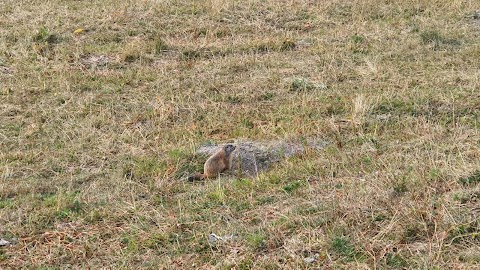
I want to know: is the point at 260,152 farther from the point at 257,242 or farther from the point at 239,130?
the point at 257,242

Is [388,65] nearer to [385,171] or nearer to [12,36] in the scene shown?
[385,171]

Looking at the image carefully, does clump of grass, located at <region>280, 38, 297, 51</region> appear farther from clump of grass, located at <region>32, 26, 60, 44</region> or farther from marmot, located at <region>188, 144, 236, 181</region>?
marmot, located at <region>188, 144, 236, 181</region>

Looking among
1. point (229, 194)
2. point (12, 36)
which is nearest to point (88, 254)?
point (229, 194)

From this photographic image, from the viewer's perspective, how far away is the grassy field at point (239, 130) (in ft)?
14.7

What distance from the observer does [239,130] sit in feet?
22.8

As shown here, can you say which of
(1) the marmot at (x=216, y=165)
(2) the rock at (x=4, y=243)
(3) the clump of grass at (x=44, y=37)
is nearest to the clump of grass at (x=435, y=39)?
(1) the marmot at (x=216, y=165)

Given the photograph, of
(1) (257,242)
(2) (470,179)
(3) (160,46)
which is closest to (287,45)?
(3) (160,46)

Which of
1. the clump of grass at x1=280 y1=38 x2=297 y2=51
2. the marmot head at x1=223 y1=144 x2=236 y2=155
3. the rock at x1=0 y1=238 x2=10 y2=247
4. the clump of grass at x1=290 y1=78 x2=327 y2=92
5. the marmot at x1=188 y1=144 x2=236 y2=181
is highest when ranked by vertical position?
the rock at x1=0 y1=238 x2=10 y2=247

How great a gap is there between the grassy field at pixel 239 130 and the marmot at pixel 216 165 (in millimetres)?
157

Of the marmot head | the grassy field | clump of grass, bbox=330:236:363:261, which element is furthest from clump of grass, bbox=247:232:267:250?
the marmot head

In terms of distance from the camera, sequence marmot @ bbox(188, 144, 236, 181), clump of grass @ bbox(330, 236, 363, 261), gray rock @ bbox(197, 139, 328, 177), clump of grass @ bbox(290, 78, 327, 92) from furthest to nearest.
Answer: clump of grass @ bbox(290, 78, 327, 92), gray rock @ bbox(197, 139, 328, 177), marmot @ bbox(188, 144, 236, 181), clump of grass @ bbox(330, 236, 363, 261)

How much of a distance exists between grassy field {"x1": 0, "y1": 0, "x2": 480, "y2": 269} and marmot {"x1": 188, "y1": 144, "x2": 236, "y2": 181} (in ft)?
0.52

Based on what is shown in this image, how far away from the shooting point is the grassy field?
14.7ft

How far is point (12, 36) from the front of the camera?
33.6ft
